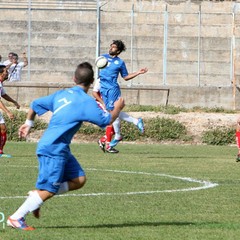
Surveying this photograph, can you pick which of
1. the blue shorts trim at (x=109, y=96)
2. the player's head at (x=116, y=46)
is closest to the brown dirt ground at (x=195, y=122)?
the blue shorts trim at (x=109, y=96)

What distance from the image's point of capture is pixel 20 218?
397 inches

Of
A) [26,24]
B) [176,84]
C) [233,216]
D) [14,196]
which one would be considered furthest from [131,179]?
[26,24]

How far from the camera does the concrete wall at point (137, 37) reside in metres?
35.9

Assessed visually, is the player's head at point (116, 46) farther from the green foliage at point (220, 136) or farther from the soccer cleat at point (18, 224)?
the soccer cleat at point (18, 224)

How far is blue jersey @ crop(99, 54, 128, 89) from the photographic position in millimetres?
21891

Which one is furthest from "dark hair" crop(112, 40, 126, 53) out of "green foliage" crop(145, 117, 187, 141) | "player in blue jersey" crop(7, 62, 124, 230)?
"player in blue jersey" crop(7, 62, 124, 230)

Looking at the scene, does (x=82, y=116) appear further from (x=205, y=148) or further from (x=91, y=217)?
(x=205, y=148)

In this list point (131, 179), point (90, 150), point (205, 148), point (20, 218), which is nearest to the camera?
point (20, 218)

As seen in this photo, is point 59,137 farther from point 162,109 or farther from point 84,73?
point 162,109

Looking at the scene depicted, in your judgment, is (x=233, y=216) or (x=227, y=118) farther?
(x=227, y=118)

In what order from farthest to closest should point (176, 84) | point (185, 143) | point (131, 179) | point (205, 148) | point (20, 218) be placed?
point (176, 84) < point (185, 143) < point (205, 148) < point (131, 179) < point (20, 218)

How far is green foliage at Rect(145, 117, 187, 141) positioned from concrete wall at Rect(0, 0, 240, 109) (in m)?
7.77

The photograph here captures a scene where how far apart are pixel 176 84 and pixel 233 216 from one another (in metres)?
24.1

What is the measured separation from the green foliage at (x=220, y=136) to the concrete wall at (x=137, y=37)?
8110 millimetres
